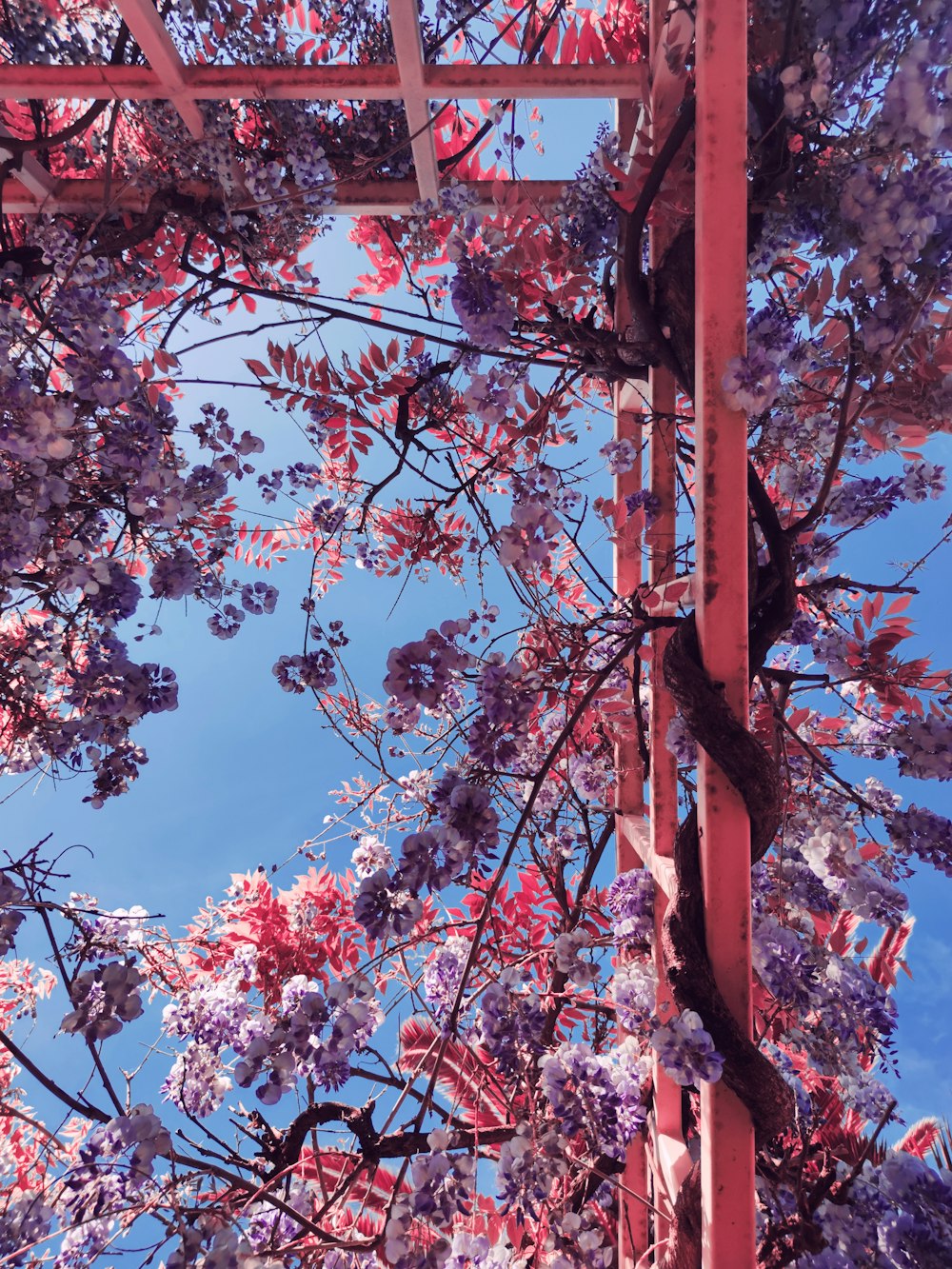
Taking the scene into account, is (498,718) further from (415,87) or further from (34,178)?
(34,178)

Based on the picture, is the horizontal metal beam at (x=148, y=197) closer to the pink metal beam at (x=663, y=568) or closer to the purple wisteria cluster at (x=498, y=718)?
the pink metal beam at (x=663, y=568)

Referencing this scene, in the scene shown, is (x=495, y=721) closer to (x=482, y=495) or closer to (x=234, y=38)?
(x=482, y=495)

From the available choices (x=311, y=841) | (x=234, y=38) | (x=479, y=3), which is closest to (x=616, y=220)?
(x=479, y=3)

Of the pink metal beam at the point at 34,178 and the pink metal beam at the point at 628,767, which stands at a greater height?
the pink metal beam at the point at 34,178

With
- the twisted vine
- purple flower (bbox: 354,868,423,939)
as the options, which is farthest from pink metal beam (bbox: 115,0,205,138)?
purple flower (bbox: 354,868,423,939)

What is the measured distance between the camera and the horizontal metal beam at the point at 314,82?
1459 mm

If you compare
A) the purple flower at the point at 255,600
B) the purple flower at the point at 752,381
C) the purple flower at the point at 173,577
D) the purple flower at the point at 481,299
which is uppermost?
the purple flower at the point at 481,299

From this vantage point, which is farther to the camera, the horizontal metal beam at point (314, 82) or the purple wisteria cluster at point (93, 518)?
the horizontal metal beam at point (314, 82)

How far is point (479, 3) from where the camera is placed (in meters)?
1.59

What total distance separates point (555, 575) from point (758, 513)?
1.27m

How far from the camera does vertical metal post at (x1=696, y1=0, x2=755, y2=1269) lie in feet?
3.01

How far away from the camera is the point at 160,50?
141 cm

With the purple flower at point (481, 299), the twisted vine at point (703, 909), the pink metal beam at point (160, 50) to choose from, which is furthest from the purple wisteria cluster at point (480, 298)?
the pink metal beam at point (160, 50)

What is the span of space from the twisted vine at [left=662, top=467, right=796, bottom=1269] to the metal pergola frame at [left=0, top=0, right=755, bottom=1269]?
0.07 ft
